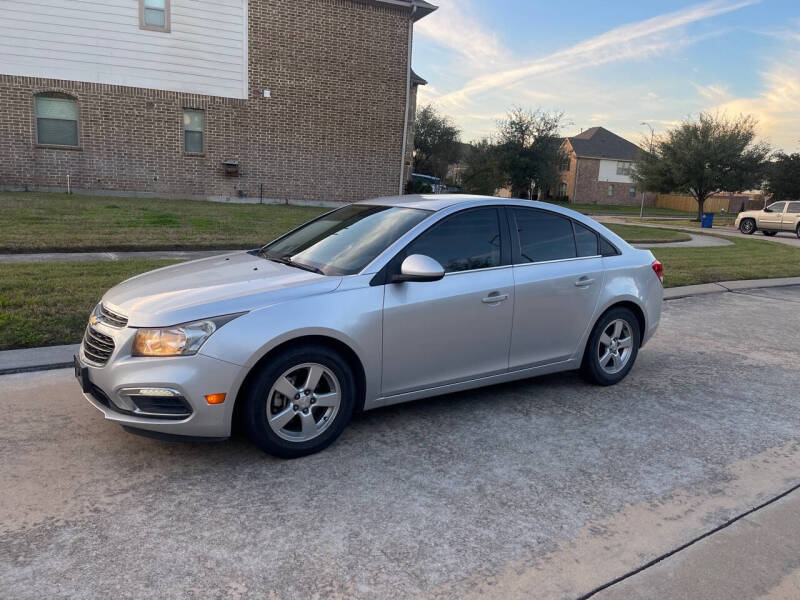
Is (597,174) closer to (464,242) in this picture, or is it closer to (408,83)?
(408,83)

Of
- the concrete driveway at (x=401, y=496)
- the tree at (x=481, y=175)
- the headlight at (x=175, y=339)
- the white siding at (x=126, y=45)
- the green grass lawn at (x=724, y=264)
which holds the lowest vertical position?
the concrete driveway at (x=401, y=496)

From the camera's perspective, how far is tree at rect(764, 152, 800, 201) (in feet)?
159

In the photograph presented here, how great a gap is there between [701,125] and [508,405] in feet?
127

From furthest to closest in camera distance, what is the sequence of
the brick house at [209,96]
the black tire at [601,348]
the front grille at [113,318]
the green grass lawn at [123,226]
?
the brick house at [209,96] → the green grass lawn at [123,226] → the black tire at [601,348] → the front grille at [113,318]

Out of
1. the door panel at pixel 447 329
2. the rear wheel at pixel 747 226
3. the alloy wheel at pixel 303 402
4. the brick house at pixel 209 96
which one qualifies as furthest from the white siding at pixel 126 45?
the rear wheel at pixel 747 226

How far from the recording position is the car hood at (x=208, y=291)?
3639 mm

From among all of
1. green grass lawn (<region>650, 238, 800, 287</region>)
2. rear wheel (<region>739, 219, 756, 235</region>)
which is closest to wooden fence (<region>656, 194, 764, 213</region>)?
rear wheel (<region>739, 219, 756, 235</region>)

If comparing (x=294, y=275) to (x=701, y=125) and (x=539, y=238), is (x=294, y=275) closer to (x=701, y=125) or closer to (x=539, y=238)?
(x=539, y=238)

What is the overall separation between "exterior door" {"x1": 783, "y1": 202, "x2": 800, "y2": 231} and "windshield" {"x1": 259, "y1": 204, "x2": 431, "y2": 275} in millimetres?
28344

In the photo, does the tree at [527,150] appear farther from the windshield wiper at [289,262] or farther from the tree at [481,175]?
the windshield wiper at [289,262]

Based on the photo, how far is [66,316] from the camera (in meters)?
6.38

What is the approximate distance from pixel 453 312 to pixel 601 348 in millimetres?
1750

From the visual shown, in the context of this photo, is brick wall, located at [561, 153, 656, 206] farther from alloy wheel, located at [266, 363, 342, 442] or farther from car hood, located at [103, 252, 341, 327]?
alloy wheel, located at [266, 363, 342, 442]

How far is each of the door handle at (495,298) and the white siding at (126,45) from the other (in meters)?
18.2
